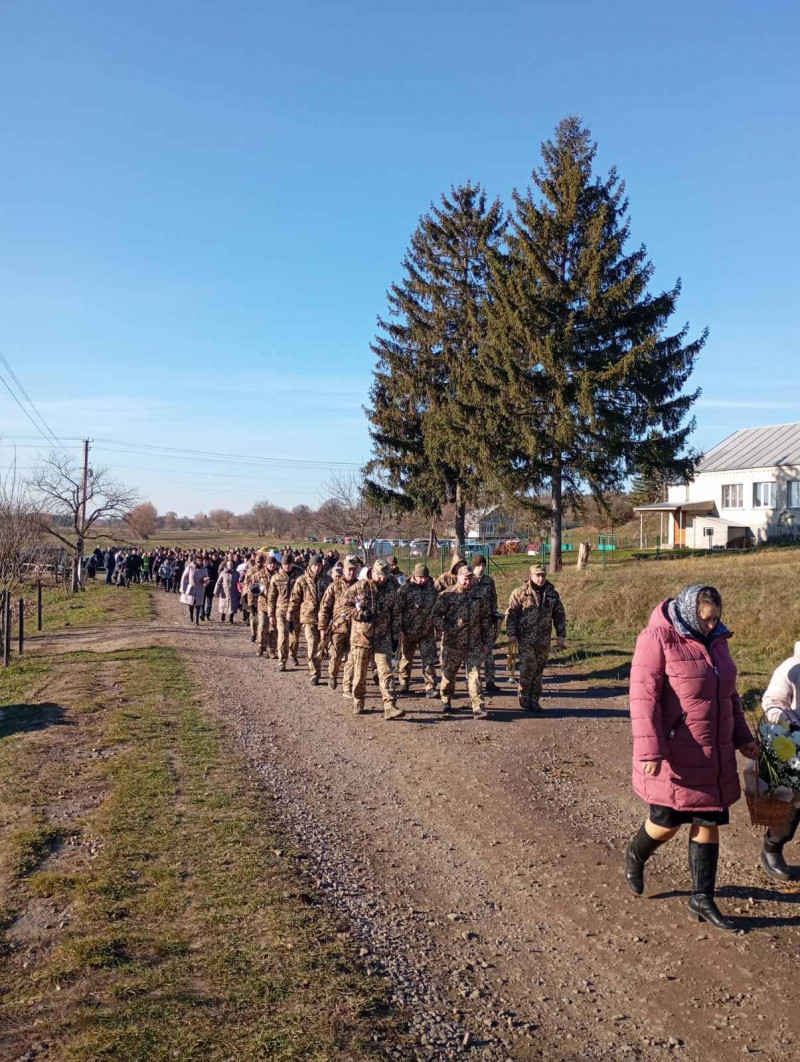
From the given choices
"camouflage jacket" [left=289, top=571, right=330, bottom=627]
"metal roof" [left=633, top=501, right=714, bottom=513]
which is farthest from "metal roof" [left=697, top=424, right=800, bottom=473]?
"camouflage jacket" [left=289, top=571, right=330, bottom=627]

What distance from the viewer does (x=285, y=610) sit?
52.3 ft

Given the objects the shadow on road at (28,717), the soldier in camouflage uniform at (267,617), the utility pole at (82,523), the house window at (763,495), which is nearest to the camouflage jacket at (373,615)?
the shadow on road at (28,717)

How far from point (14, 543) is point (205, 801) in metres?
17.0

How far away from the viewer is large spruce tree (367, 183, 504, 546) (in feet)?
118

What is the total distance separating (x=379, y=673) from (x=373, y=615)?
753 millimetres

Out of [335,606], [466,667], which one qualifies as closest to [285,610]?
[335,606]

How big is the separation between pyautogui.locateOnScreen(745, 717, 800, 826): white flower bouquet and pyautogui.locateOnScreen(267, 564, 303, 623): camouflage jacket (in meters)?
10.5

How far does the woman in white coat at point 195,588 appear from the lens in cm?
2444

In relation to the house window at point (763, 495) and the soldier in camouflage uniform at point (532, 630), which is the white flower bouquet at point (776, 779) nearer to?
the soldier in camouflage uniform at point (532, 630)

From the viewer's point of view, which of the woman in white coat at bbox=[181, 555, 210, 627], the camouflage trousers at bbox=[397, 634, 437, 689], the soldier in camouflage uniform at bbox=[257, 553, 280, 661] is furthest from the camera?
the woman in white coat at bbox=[181, 555, 210, 627]

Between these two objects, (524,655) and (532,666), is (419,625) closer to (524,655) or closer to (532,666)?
(524,655)

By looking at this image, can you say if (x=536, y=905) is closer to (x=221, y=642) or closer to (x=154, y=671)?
(x=154, y=671)

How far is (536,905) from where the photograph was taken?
18.5 ft

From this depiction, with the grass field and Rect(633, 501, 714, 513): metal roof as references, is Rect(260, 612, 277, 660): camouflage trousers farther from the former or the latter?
Rect(633, 501, 714, 513): metal roof
